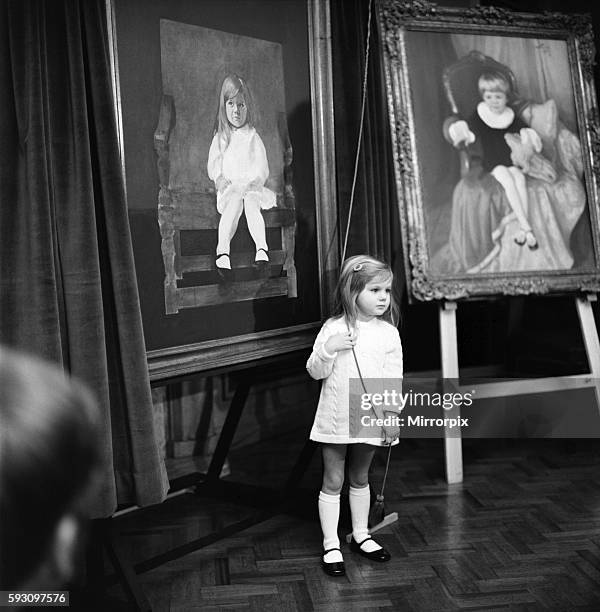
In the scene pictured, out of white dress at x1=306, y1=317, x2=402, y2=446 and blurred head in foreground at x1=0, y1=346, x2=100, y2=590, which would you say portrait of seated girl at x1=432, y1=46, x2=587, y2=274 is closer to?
white dress at x1=306, y1=317, x2=402, y2=446

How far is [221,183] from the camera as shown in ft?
9.34

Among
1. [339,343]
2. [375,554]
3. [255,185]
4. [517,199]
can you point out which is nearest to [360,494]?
[375,554]

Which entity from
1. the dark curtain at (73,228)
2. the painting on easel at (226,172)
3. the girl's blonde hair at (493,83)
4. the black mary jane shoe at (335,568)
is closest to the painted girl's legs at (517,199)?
the girl's blonde hair at (493,83)

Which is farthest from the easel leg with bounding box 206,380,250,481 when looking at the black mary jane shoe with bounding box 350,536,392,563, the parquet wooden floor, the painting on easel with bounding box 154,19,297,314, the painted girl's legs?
the painted girl's legs

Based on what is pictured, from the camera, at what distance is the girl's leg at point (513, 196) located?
368 centimetres

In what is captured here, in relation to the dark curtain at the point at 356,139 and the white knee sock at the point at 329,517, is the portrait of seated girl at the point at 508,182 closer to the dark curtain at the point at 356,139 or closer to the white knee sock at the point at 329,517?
the dark curtain at the point at 356,139

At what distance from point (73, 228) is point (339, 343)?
98cm

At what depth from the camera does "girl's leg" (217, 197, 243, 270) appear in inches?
112

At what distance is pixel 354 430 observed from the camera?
283 centimetres

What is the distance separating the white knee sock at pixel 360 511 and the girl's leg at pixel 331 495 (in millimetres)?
111

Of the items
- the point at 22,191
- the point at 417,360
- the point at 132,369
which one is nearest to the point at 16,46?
the point at 22,191

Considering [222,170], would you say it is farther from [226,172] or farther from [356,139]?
[356,139]

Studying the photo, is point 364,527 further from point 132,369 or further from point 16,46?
point 16,46

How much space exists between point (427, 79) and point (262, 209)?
1108 millimetres
